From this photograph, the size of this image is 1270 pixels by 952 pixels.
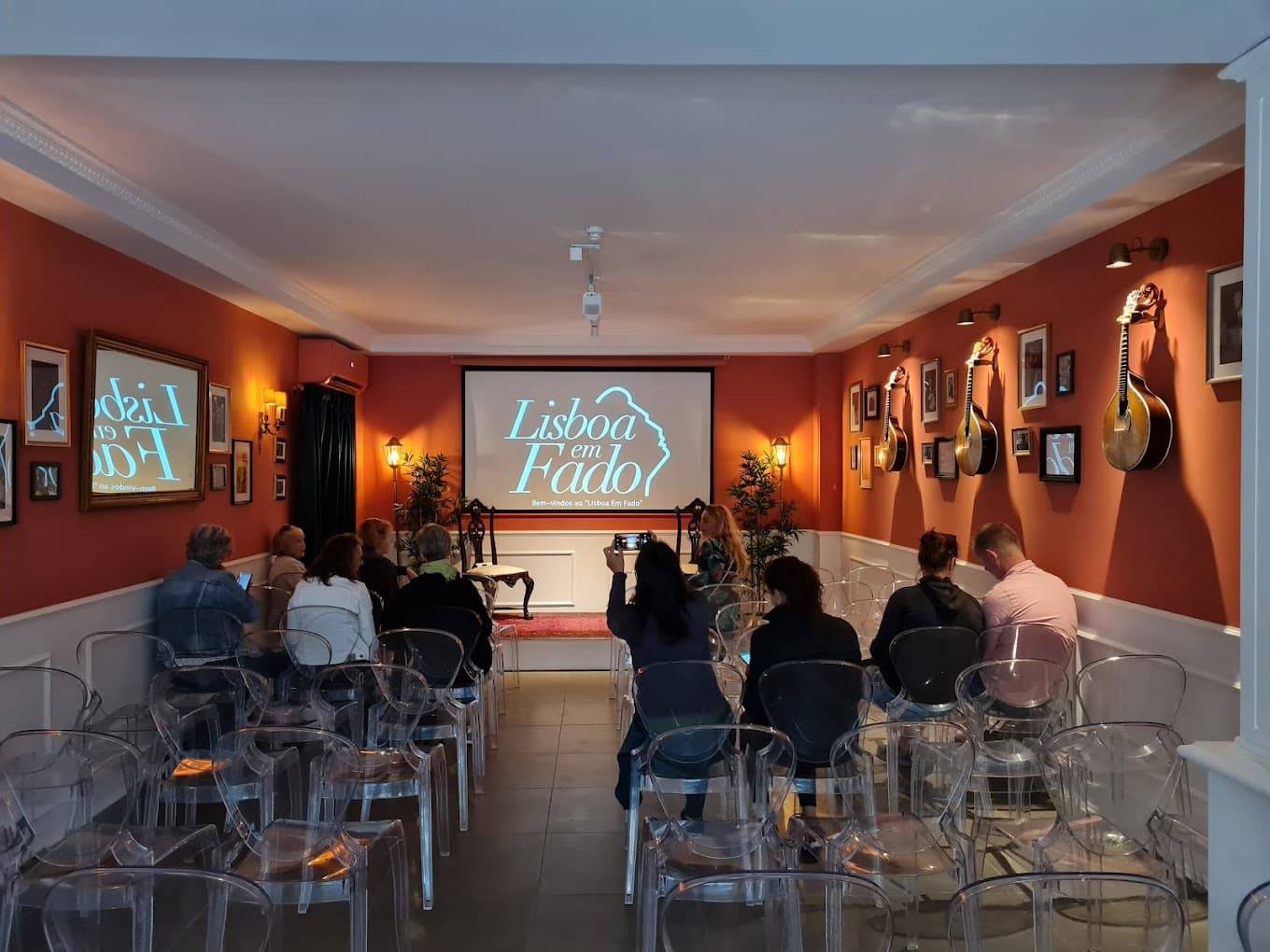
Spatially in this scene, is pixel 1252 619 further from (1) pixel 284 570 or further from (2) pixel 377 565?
(1) pixel 284 570

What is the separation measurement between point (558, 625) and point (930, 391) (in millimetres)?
3583

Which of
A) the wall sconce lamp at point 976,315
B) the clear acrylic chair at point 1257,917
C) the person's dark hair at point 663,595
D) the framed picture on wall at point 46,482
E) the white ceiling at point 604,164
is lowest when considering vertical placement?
the clear acrylic chair at point 1257,917

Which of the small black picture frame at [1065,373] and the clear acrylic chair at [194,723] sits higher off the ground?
the small black picture frame at [1065,373]

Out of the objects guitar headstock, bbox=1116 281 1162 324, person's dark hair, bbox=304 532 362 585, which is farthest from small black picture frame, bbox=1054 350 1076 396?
person's dark hair, bbox=304 532 362 585

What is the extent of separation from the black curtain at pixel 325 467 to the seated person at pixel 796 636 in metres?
4.95

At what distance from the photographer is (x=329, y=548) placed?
15.4ft

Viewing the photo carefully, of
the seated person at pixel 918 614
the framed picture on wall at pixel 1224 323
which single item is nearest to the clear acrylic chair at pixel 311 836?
the seated person at pixel 918 614

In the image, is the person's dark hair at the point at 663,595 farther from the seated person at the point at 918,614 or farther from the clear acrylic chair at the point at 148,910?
the clear acrylic chair at the point at 148,910

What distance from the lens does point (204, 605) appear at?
16.5 feet

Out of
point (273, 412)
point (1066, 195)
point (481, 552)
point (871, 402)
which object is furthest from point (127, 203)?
point (871, 402)

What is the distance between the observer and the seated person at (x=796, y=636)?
3.53 m

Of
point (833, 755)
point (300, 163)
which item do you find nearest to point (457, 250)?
point (300, 163)

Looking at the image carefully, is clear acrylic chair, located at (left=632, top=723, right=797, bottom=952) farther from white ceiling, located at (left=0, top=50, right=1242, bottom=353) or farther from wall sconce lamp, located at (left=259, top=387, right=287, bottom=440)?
wall sconce lamp, located at (left=259, top=387, right=287, bottom=440)

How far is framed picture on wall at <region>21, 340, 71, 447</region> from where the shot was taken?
166 inches
